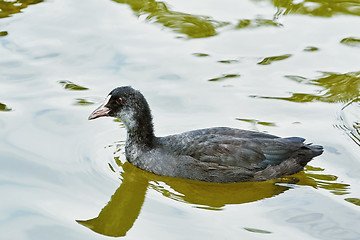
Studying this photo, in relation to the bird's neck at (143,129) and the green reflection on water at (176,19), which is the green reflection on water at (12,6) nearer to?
the green reflection on water at (176,19)

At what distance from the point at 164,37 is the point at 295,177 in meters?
4.07

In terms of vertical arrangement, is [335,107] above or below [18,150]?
above

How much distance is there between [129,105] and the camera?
8.53 metres

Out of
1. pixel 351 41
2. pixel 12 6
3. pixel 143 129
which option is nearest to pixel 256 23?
pixel 351 41

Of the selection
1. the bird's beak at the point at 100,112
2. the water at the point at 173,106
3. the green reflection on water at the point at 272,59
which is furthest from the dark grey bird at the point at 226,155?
the green reflection on water at the point at 272,59

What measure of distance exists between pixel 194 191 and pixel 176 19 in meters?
4.64

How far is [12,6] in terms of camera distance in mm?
12469

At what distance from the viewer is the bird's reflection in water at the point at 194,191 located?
305 inches

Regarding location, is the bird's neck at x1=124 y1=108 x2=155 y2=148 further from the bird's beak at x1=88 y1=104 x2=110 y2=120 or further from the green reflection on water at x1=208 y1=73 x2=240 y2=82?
the green reflection on water at x1=208 y1=73 x2=240 y2=82

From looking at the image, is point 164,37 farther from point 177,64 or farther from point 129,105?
point 129,105

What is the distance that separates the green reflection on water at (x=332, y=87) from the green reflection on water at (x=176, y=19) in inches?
75.5

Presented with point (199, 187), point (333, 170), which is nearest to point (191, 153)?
point (199, 187)

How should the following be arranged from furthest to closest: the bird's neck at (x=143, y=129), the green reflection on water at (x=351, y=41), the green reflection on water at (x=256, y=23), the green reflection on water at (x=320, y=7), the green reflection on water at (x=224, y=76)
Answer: the green reflection on water at (x=320, y=7)
the green reflection on water at (x=256, y=23)
the green reflection on water at (x=351, y=41)
the green reflection on water at (x=224, y=76)
the bird's neck at (x=143, y=129)

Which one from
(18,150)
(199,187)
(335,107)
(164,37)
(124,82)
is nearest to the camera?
(199,187)
